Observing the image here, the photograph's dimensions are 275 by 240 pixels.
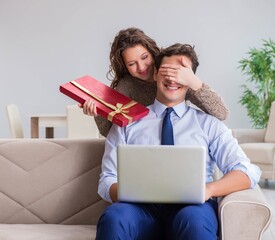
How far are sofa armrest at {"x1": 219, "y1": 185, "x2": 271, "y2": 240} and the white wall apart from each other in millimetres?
5463

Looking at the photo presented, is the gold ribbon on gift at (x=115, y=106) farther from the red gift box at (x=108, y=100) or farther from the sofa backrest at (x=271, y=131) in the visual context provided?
the sofa backrest at (x=271, y=131)

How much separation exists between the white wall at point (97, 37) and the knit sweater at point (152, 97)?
486 centimetres

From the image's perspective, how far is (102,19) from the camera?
747 centimetres

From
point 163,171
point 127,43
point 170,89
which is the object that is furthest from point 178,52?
point 163,171

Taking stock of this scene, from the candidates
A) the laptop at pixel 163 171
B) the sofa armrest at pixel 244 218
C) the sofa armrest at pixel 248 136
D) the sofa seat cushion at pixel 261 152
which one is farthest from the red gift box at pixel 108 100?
the sofa armrest at pixel 248 136

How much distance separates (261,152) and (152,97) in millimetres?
3157

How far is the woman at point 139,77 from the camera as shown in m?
2.24

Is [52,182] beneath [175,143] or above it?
beneath

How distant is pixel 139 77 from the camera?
2.39 meters

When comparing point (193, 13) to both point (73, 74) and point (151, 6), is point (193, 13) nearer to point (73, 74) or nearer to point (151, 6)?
point (151, 6)

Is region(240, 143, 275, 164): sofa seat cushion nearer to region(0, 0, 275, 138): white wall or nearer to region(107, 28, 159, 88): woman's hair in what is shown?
region(0, 0, 275, 138): white wall

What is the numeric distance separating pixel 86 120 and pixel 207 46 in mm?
3053

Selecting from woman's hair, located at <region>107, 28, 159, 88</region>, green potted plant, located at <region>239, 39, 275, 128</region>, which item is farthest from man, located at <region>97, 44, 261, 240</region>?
green potted plant, located at <region>239, 39, 275, 128</region>

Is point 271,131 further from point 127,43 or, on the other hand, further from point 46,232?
point 46,232
